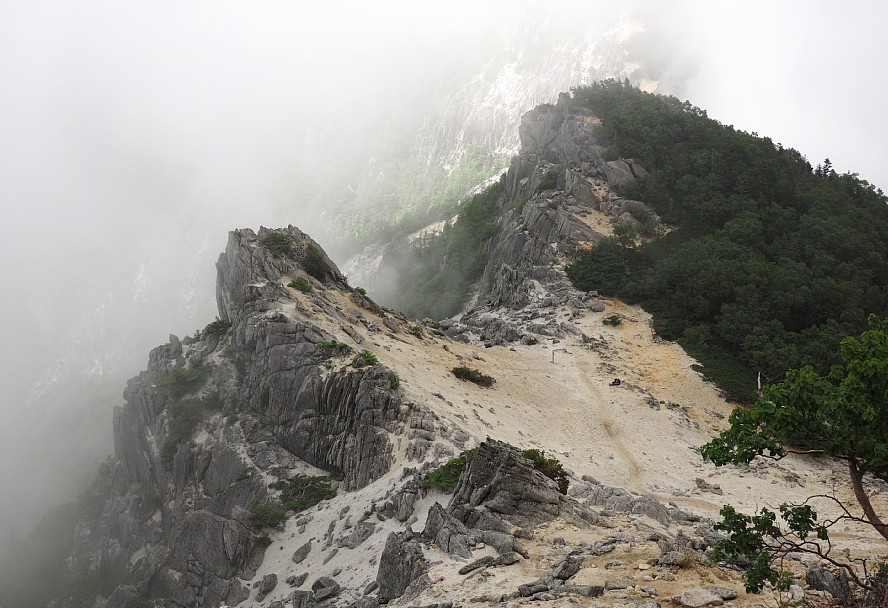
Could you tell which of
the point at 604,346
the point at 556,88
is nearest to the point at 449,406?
the point at 604,346

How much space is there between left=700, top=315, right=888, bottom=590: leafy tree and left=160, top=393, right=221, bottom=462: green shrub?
31.6m

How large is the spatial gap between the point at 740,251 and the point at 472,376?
98.0 ft

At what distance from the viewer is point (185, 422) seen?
35.4 m

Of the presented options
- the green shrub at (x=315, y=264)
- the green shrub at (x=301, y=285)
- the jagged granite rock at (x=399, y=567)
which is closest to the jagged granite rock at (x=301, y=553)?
the jagged granite rock at (x=399, y=567)

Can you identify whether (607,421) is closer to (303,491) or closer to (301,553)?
(303,491)

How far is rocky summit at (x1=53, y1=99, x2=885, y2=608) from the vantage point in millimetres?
15078

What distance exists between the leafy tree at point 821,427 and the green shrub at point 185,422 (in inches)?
1242

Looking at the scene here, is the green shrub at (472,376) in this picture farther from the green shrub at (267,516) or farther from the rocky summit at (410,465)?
the green shrub at (267,516)

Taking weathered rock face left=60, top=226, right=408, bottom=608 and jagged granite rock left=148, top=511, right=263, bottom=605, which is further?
weathered rock face left=60, top=226, right=408, bottom=608

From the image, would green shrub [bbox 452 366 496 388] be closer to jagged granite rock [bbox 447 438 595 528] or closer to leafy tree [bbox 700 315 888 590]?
jagged granite rock [bbox 447 438 595 528]

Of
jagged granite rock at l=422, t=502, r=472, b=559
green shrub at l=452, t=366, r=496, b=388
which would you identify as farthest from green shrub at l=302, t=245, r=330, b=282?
jagged granite rock at l=422, t=502, r=472, b=559

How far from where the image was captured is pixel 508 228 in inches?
2734

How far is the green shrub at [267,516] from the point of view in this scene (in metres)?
26.0

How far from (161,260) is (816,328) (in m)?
176
